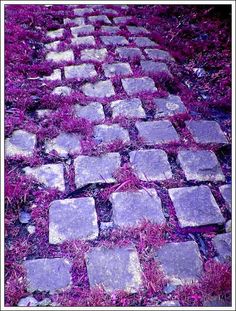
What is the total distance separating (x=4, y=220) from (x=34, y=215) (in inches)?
8.9

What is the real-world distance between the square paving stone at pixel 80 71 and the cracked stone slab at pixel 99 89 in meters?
0.19

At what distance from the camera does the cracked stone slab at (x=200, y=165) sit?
2979mm

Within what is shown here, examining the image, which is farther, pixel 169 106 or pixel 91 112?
pixel 169 106

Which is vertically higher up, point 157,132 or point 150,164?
point 157,132

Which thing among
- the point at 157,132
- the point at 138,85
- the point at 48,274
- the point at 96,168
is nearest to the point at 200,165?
the point at 157,132

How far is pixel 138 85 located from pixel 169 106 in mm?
535

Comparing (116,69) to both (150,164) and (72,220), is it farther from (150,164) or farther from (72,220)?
(72,220)

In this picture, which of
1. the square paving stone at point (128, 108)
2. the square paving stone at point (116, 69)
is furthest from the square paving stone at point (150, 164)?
the square paving stone at point (116, 69)

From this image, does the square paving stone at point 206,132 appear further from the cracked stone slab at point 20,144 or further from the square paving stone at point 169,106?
the cracked stone slab at point 20,144

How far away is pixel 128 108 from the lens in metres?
3.72

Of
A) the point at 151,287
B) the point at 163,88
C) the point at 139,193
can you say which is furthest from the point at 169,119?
the point at 151,287

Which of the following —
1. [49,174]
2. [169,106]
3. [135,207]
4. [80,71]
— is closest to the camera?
[135,207]

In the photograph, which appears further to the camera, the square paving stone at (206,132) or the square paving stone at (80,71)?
the square paving stone at (80,71)

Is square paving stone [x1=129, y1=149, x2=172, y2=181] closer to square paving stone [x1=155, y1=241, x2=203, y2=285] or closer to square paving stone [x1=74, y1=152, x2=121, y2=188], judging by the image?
square paving stone [x1=74, y1=152, x2=121, y2=188]
